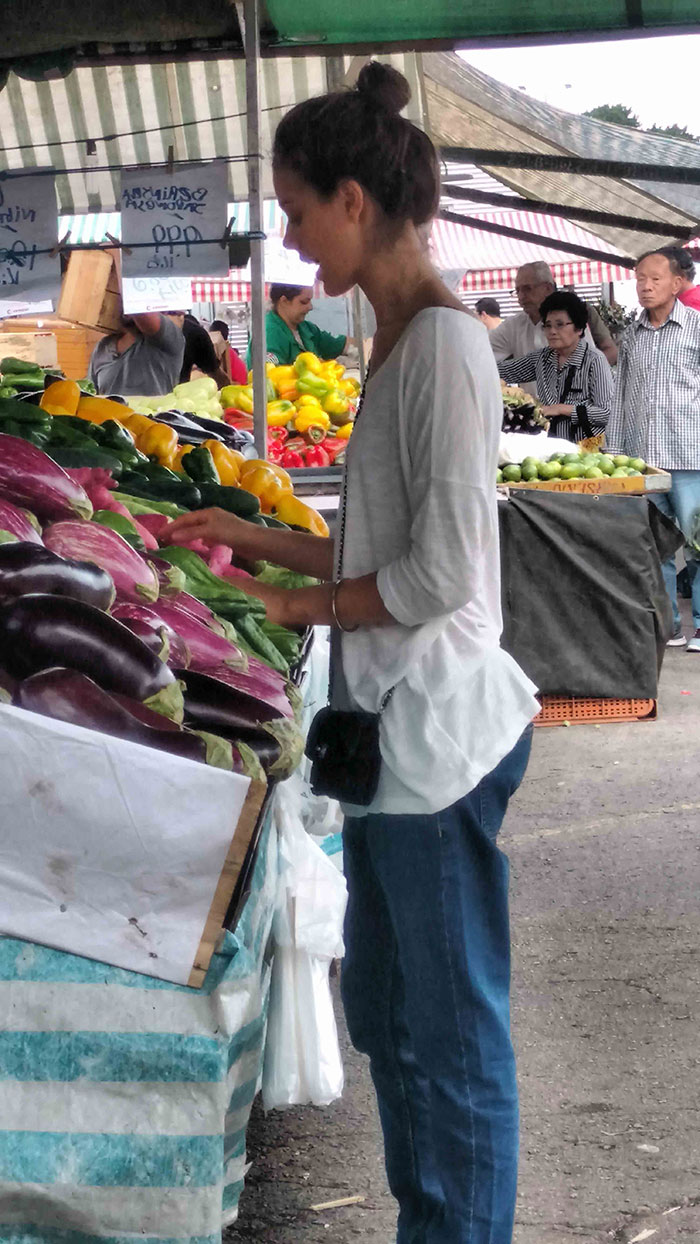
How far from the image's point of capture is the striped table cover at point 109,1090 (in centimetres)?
136

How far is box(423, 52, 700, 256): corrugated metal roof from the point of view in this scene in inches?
357

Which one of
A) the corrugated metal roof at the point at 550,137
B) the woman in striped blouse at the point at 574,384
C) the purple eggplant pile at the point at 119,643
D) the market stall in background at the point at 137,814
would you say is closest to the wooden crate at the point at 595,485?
the woman in striped blouse at the point at 574,384

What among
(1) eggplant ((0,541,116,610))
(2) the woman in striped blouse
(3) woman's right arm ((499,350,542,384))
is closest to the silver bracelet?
(1) eggplant ((0,541,116,610))

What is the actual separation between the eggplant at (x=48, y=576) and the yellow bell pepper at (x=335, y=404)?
17.6 ft

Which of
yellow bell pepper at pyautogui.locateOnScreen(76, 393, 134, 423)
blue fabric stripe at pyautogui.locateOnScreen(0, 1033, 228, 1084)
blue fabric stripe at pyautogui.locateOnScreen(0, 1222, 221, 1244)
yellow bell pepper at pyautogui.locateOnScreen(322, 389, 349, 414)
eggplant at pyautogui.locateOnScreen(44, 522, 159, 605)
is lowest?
blue fabric stripe at pyautogui.locateOnScreen(0, 1222, 221, 1244)

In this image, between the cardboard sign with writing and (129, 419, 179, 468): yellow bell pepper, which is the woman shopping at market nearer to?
(129, 419, 179, 468): yellow bell pepper

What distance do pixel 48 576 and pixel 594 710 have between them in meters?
5.04

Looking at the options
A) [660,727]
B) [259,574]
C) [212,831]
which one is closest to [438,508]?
[212,831]

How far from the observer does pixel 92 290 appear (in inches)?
301

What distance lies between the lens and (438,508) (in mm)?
1800

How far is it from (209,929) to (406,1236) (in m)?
0.99

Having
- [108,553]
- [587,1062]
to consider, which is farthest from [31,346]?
[108,553]

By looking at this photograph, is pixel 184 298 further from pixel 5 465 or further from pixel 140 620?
pixel 140 620

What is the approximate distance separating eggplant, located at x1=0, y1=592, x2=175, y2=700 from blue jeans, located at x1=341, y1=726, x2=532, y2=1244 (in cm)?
51
